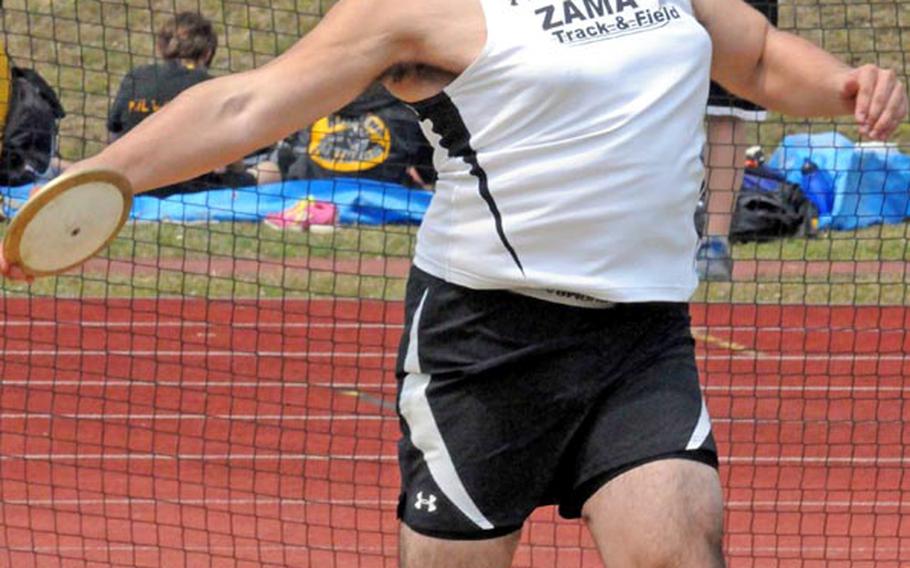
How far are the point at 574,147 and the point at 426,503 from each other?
2.41 feet

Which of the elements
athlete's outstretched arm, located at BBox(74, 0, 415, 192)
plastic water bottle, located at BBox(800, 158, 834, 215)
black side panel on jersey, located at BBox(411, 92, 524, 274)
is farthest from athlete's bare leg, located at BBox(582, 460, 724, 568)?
plastic water bottle, located at BBox(800, 158, 834, 215)

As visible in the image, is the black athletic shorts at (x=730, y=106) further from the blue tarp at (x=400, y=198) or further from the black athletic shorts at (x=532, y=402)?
the black athletic shorts at (x=532, y=402)

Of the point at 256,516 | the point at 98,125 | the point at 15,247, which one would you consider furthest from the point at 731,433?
the point at 98,125

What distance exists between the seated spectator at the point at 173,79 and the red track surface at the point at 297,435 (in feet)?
4.13

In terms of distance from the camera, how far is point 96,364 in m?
9.11

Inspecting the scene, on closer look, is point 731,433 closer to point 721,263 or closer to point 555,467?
point 721,263

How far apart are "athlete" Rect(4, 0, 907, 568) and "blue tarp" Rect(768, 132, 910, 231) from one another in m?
7.78

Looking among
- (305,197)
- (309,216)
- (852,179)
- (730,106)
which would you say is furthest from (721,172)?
(305,197)

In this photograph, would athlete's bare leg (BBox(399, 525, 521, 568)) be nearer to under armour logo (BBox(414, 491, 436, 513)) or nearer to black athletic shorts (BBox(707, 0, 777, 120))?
under armour logo (BBox(414, 491, 436, 513))

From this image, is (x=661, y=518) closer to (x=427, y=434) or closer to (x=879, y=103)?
(x=427, y=434)

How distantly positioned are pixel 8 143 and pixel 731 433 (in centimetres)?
494

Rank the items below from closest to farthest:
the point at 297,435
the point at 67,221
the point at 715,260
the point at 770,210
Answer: the point at 67,221 → the point at 297,435 → the point at 715,260 → the point at 770,210

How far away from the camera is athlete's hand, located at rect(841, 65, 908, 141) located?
3.56 m

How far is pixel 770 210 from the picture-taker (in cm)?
1111
